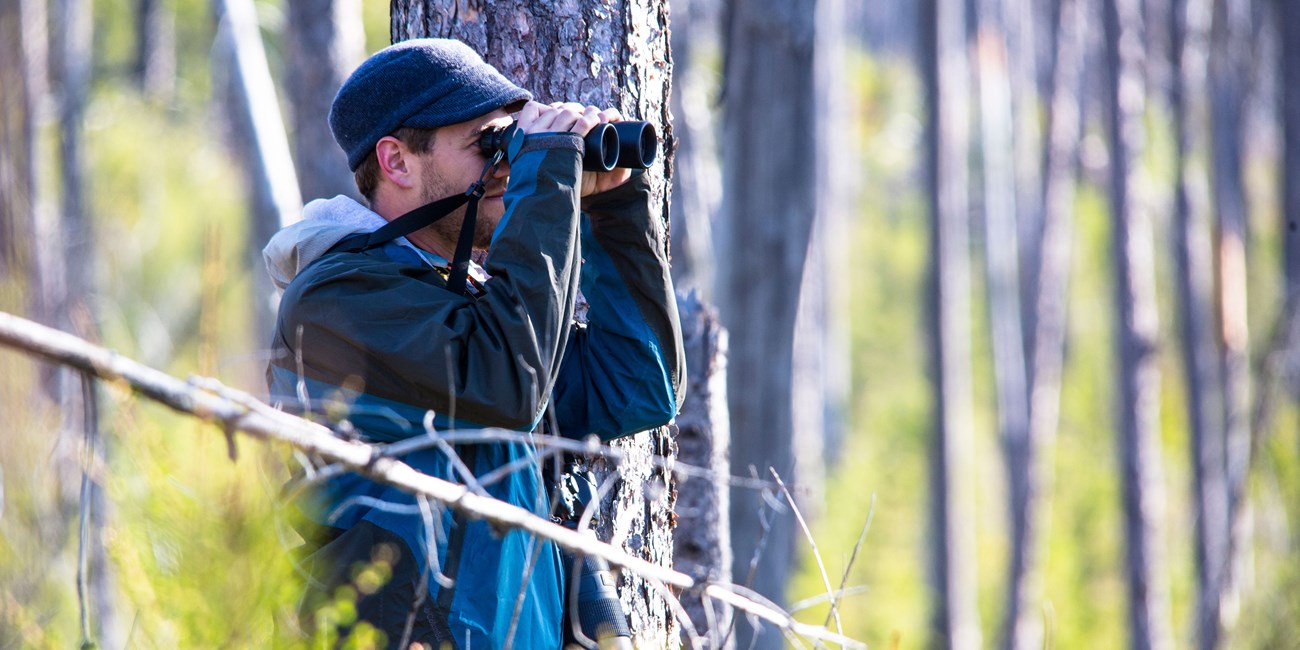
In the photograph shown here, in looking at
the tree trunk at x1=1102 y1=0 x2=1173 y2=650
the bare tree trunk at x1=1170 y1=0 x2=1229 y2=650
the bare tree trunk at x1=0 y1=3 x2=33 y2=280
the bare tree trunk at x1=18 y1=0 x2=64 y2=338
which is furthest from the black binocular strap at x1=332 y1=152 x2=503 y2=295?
the bare tree trunk at x1=1170 y1=0 x2=1229 y2=650

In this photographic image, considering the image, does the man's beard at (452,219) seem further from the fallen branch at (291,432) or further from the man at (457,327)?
the fallen branch at (291,432)

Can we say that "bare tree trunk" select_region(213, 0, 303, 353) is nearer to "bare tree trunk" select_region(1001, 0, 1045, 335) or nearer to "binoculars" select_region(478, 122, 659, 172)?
"binoculars" select_region(478, 122, 659, 172)

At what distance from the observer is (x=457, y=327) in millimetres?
2014

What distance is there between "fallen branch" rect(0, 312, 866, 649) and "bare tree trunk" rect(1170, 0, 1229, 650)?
12.9 meters

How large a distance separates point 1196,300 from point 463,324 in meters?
14.6

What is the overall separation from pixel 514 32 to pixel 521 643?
1378 mm

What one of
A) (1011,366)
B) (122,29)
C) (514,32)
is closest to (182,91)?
(122,29)

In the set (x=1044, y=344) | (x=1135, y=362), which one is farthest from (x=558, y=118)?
(x=1044, y=344)

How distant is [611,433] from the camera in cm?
238

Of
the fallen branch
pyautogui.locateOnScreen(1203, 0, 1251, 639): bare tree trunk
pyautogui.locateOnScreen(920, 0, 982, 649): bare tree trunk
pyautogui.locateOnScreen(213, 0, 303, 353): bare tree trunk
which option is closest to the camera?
the fallen branch

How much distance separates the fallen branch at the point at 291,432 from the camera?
149 cm

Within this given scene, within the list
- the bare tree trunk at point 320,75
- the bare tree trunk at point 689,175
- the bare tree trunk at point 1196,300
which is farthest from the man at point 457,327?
the bare tree trunk at point 1196,300

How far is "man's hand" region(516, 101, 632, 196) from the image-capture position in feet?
7.25

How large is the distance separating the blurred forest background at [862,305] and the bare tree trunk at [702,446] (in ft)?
0.56
